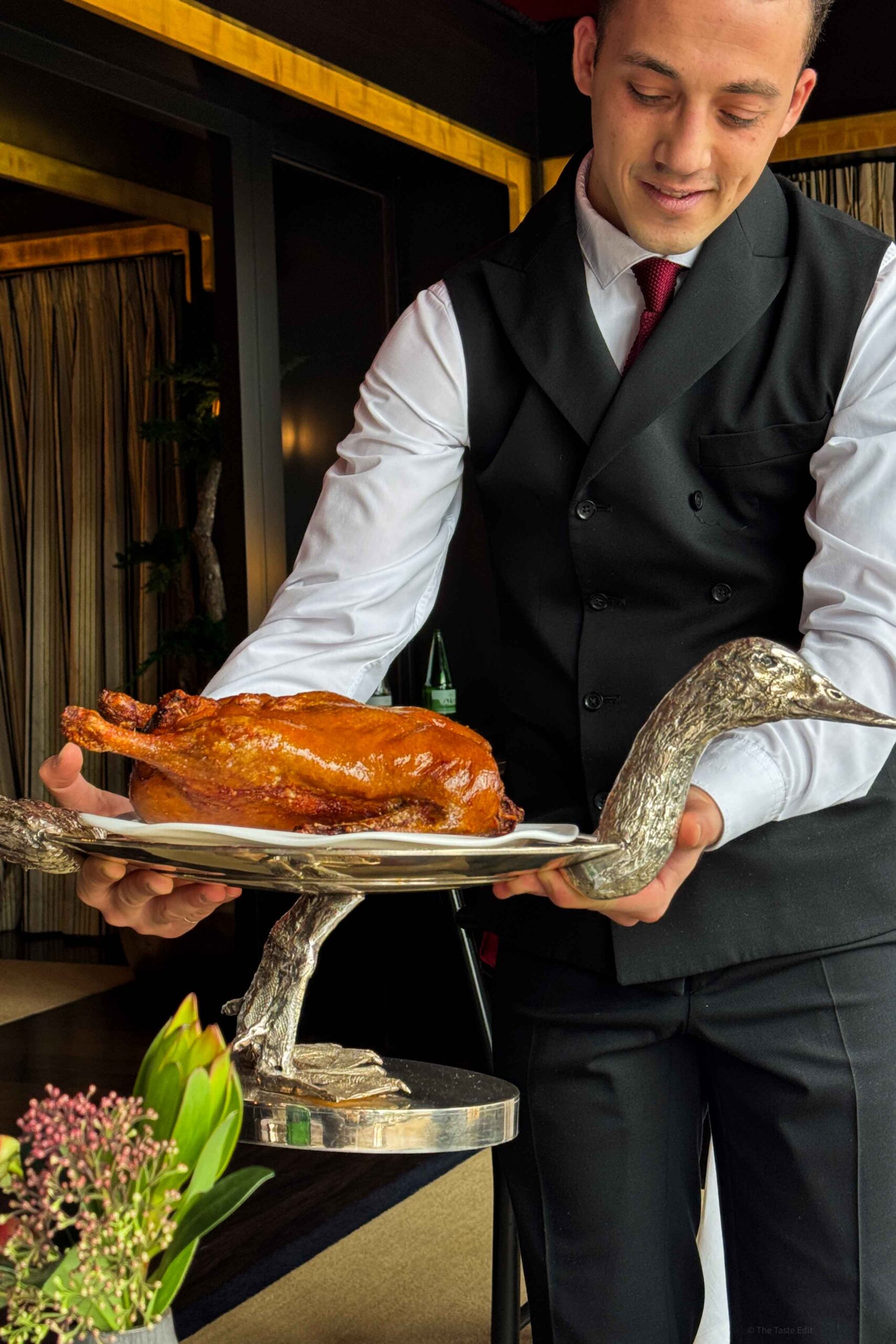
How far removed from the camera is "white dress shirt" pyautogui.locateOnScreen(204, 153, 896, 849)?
1266mm

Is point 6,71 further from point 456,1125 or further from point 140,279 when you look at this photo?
point 456,1125

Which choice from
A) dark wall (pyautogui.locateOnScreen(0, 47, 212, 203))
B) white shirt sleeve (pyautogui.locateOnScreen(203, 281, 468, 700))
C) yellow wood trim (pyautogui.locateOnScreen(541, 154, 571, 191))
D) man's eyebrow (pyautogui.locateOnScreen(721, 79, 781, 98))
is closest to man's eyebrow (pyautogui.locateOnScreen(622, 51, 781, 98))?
man's eyebrow (pyautogui.locateOnScreen(721, 79, 781, 98))

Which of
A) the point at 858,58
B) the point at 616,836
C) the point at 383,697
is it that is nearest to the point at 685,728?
the point at 616,836

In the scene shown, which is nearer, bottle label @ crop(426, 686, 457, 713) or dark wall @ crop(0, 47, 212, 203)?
dark wall @ crop(0, 47, 212, 203)

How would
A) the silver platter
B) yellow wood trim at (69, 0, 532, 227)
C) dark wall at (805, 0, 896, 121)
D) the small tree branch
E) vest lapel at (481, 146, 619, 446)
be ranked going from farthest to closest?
the small tree branch → dark wall at (805, 0, 896, 121) → yellow wood trim at (69, 0, 532, 227) → vest lapel at (481, 146, 619, 446) → the silver platter

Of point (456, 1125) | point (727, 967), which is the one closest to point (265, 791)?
point (456, 1125)

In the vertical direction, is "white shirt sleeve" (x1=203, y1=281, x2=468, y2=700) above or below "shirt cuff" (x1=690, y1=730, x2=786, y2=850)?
above

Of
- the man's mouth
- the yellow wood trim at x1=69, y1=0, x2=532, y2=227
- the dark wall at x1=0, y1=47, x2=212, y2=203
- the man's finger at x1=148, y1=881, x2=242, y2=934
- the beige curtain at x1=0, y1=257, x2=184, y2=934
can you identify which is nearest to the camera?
the man's finger at x1=148, y1=881, x2=242, y2=934

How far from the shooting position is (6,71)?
4.23 m

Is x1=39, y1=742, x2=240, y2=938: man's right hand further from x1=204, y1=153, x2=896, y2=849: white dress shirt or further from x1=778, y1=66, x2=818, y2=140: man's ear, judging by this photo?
x1=778, y1=66, x2=818, y2=140: man's ear

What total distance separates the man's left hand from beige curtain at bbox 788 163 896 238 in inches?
150

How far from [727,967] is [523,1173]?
0.99 feet

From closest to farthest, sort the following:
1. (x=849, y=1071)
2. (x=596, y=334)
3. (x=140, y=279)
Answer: (x=849, y=1071), (x=596, y=334), (x=140, y=279)

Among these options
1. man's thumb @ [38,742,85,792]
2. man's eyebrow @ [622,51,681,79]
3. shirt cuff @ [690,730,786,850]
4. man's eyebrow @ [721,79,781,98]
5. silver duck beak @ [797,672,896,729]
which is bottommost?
shirt cuff @ [690,730,786,850]
